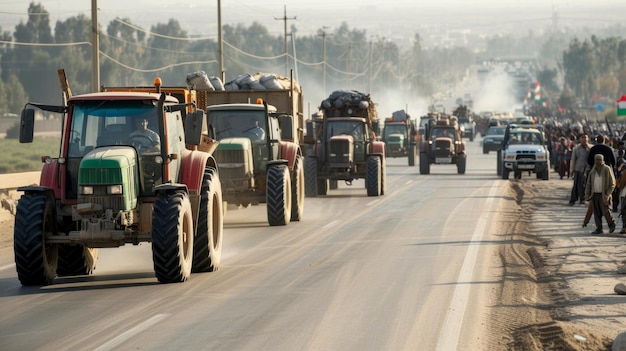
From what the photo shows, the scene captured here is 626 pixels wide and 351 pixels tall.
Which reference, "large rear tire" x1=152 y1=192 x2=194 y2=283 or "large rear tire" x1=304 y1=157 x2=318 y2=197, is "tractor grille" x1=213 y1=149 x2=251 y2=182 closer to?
"large rear tire" x1=152 y1=192 x2=194 y2=283

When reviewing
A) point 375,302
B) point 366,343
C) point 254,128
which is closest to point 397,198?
point 254,128

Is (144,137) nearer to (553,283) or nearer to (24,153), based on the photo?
(553,283)

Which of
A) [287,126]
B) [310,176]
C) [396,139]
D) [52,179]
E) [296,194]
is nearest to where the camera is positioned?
[52,179]

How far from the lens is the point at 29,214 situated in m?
16.1

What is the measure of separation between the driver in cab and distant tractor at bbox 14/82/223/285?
0.01m

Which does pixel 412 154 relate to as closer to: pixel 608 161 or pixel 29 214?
pixel 608 161

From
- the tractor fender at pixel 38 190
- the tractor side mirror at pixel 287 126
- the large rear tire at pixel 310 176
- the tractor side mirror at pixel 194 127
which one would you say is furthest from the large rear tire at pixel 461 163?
the tractor fender at pixel 38 190

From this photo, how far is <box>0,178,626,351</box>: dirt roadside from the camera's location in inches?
497

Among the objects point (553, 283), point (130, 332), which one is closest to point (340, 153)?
point (553, 283)

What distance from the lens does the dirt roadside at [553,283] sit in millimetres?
12617

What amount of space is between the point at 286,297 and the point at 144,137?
3.11 meters

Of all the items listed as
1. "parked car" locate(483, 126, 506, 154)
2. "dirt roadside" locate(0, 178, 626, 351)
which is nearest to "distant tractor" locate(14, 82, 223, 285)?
"dirt roadside" locate(0, 178, 626, 351)

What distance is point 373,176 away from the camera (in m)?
36.5

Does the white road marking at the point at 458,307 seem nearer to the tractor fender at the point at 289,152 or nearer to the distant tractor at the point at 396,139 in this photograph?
the tractor fender at the point at 289,152
